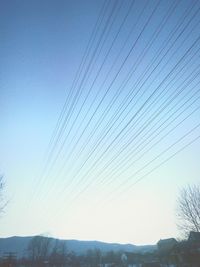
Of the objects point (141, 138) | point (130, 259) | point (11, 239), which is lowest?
point (141, 138)

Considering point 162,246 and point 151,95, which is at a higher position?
point 162,246

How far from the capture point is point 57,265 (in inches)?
2378

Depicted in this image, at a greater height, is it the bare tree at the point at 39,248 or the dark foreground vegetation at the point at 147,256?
the bare tree at the point at 39,248

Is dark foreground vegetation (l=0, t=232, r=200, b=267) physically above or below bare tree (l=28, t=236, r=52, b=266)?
below

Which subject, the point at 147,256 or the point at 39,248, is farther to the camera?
the point at 147,256

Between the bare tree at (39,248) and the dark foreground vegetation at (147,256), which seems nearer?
the dark foreground vegetation at (147,256)

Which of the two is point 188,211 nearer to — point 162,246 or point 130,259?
point 162,246

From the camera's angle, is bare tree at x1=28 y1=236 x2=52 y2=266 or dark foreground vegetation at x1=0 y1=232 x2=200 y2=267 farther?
bare tree at x1=28 y1=236 x2=52 y2=266

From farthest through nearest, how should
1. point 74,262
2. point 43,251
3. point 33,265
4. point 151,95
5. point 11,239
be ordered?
point 11,239
point 43,251
point 74,262
point 33,265
point 151,95

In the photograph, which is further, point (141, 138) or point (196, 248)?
point (196, 248)

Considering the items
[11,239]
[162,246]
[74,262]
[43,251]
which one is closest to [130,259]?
[162,246]

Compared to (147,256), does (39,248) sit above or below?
above

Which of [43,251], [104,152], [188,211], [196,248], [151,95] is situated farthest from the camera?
[43,251]

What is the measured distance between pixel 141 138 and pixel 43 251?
88.5 metres
